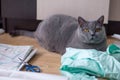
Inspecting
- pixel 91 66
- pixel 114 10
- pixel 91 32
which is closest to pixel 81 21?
pixel 91 32

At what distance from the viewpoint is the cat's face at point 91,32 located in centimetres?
120

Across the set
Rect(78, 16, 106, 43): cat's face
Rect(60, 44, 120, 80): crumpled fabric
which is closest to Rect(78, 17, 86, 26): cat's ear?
Rect(78, 16, 106, 43): cat's face

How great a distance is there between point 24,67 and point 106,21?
2.59 feet

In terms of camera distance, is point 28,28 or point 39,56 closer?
point 39,56

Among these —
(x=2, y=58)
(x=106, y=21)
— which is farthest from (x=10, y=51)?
(x=106, y=21)

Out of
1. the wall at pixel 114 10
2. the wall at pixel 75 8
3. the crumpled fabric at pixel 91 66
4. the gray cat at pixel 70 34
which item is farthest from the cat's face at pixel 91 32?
the wall at pixel 114 10

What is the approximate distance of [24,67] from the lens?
1088mm

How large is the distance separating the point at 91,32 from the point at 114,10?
570mm

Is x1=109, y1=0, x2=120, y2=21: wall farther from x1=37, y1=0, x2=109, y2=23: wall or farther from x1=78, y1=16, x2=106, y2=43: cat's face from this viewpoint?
x1=78, y1=16, x2=106, y2=43: cat's face

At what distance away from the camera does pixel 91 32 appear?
1197 millimetres

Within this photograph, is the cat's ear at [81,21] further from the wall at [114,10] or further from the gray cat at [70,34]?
the wall at [114,10]

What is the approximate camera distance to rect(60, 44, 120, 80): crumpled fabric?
934 millimetres

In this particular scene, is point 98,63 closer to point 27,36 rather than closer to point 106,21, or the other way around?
point 106,21

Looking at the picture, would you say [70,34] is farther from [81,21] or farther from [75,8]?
[75,8]
